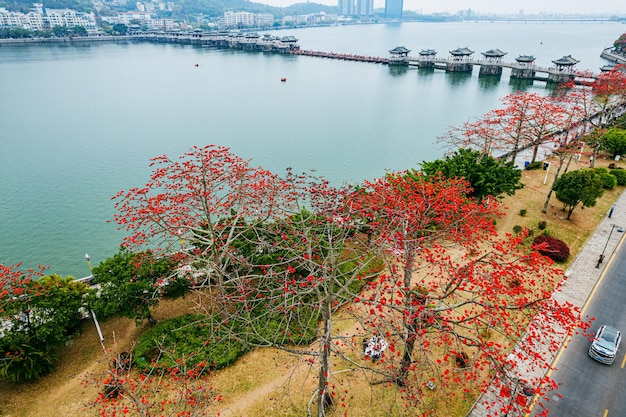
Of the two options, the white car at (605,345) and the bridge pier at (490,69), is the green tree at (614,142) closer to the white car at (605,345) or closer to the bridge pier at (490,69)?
the white car at (605,345)

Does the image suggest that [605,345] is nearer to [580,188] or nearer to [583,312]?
[583,312]

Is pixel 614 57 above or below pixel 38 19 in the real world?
below

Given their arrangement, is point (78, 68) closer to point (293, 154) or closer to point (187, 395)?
point (293, 154)

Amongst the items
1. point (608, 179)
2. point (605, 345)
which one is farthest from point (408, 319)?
point (608, 179)

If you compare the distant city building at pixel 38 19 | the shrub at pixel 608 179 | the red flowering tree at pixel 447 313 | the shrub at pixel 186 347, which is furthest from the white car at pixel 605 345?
the distant city building at pixel 38 19

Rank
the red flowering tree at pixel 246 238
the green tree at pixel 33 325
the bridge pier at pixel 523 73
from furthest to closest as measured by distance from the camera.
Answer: the bridge pier at pixel 523 73
the red flowering tree at pixel 246 238
the green tree at pixel 33 325

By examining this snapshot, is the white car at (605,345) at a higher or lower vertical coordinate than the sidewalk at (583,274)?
higher
